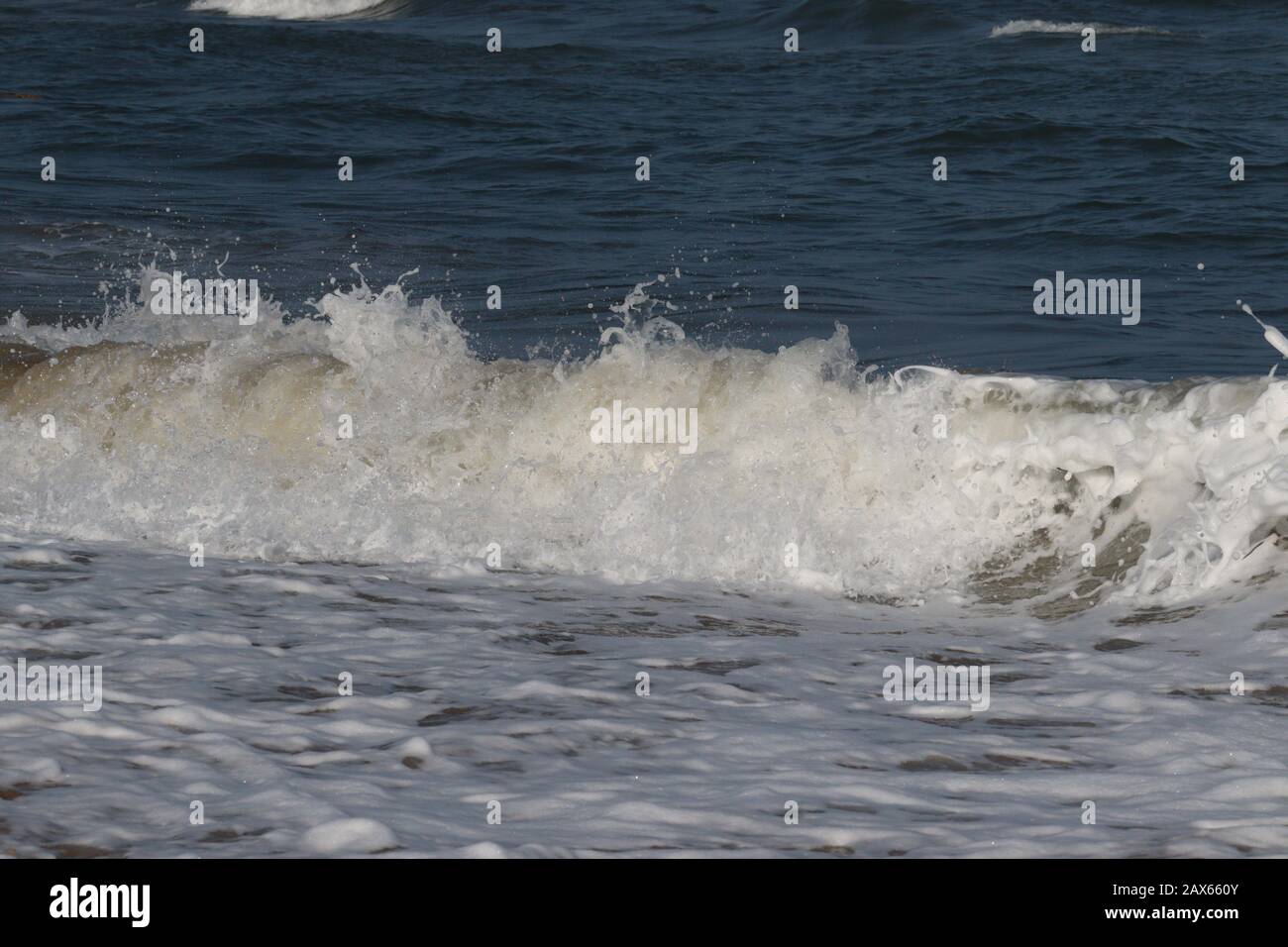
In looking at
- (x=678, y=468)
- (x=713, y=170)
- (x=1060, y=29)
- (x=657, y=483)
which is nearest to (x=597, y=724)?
(x=657, y=483)

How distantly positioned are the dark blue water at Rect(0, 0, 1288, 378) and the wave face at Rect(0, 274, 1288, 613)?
2.29m

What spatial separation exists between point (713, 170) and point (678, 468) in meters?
10.0

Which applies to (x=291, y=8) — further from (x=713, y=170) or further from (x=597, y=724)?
(x=597, y=724)

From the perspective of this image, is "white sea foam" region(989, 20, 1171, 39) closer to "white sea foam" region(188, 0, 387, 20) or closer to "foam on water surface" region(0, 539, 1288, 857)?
"white sea foam" region(188, 0, 387, 20)

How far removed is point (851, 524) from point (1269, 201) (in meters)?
9.52

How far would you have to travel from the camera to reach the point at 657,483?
909 centimetres

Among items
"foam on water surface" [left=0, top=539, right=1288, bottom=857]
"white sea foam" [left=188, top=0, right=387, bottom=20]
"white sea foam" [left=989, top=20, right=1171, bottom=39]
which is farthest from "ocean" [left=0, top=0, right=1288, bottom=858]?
"white sea foam" [left=188, top=0, right=387, bottom=20]

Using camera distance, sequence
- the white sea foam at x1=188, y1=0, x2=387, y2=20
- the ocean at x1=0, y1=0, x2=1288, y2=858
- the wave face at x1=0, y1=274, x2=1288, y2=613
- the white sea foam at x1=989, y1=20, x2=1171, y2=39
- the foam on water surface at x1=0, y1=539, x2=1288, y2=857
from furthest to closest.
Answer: the white sea foam at x1=188, y1=0, x2=387, y2=20 → the white sea foam at x1=989, y1=20, x2=1171, y2=39 → the wave face at x1=0, y1=274, x2=1288, y2=613 → the ocean at x1=0, y1=0, x2=1288, y2=858 → the foam on water surface at x1=0, y1=539, x2=1288, y2=857

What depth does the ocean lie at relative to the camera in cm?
488

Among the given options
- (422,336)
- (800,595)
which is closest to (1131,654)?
(800,595)

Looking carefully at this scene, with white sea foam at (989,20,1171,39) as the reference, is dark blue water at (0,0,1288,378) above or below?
below
